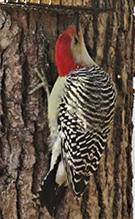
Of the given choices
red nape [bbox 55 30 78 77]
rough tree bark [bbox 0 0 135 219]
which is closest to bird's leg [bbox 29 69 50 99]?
rough tree bark [bbox 0 0 135 219]

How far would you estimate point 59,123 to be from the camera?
4.32m

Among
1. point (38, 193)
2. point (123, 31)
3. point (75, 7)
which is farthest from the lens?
point (123, 31)

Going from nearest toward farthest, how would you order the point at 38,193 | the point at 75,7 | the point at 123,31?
the point at 75,7
the point at 38,193
the point at 123,31

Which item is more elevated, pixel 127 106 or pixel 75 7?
pixel 75 7

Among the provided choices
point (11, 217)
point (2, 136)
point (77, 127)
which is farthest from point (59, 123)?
point (11, 217)

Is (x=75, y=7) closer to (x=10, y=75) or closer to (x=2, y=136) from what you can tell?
(x=10, y=75)

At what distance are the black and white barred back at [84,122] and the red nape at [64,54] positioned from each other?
8 centimetres

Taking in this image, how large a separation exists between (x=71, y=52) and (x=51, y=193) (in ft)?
3.65

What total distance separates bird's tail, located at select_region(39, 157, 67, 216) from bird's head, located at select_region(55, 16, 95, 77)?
0.77m

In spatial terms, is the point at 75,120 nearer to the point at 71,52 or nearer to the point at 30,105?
the point at 30,105

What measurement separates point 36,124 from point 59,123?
177 millimetres

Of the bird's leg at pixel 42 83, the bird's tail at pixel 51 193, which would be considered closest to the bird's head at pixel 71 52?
the bird's leg at pixel 42 83

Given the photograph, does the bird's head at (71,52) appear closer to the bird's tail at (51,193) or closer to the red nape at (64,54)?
the red nape at (64,54)

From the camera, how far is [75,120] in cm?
423
